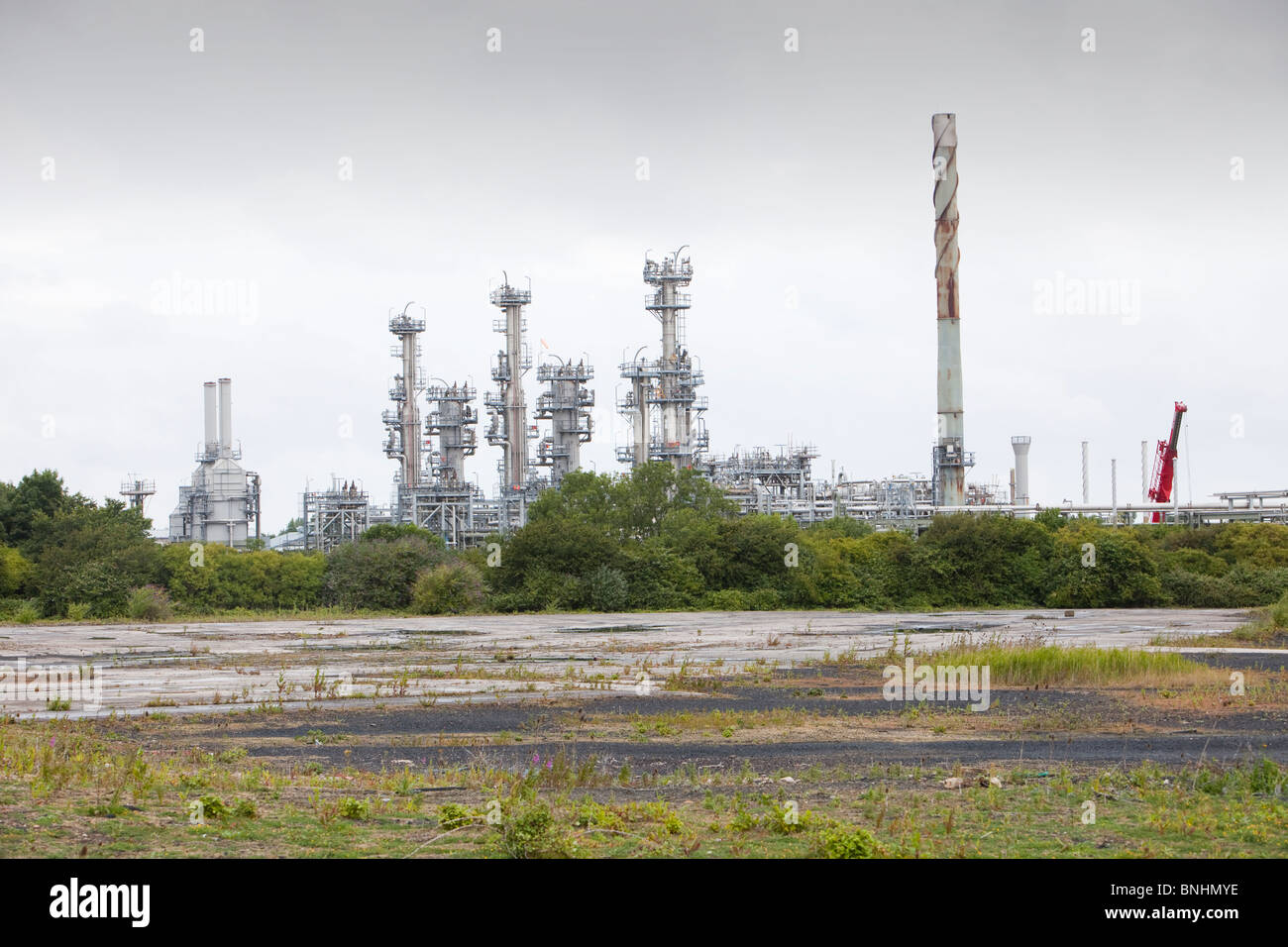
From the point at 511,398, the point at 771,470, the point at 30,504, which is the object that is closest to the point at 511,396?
the point at 511,398

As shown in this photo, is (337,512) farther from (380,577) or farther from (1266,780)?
(1266,780)

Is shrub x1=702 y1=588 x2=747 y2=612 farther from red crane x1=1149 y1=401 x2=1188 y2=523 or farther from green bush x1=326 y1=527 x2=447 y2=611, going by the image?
red crane x1=1149 y1=401 x2=1188 y2=523

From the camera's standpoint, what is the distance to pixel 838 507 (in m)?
101

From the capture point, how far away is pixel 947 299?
7244 cm

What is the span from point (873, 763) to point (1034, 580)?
48671mm

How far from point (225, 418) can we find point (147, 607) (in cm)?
4632

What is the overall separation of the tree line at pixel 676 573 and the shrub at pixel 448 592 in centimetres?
6

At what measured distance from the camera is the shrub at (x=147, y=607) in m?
56.0

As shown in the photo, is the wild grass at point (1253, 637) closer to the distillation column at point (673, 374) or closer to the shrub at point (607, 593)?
the shrub at point (607, 593)

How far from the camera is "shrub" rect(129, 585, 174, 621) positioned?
56.0 metres

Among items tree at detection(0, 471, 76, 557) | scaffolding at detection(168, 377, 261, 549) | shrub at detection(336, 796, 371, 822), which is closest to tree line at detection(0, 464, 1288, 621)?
tree at detection(0, 471, 76, 557)

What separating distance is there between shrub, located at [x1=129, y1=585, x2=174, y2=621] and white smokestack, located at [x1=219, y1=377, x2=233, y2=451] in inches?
1757
